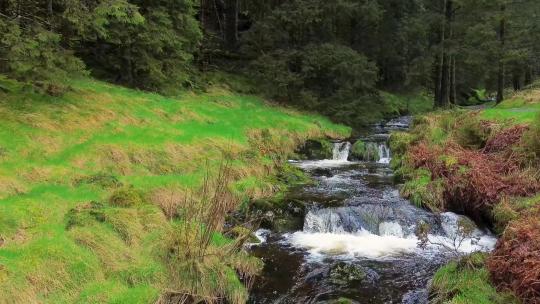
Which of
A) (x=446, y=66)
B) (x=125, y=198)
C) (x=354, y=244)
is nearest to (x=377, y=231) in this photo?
(x=354, y=244)

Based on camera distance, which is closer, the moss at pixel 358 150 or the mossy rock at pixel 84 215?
the mossy rock at pixel 84 215

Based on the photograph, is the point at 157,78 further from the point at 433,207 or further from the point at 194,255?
the point at 194,255

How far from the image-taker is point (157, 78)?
21.3 m

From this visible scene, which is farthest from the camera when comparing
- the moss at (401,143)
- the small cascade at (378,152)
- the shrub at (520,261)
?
the small cascade at (378,152)

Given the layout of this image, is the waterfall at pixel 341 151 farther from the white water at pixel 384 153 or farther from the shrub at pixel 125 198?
the shrub at pixel 125 198

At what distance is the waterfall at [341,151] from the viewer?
21250 mm

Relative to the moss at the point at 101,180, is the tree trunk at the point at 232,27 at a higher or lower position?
higher

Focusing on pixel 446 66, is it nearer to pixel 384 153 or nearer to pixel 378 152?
pixel 384 153

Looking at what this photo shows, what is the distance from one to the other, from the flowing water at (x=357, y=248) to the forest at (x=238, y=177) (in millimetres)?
48

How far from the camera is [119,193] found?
10422mm

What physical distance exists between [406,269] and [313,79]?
855 inches

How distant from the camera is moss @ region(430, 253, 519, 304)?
730 cm

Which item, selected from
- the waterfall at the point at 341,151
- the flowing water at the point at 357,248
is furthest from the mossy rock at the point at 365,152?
the flowing water at the point at 357,248

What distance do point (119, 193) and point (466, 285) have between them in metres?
6.90
